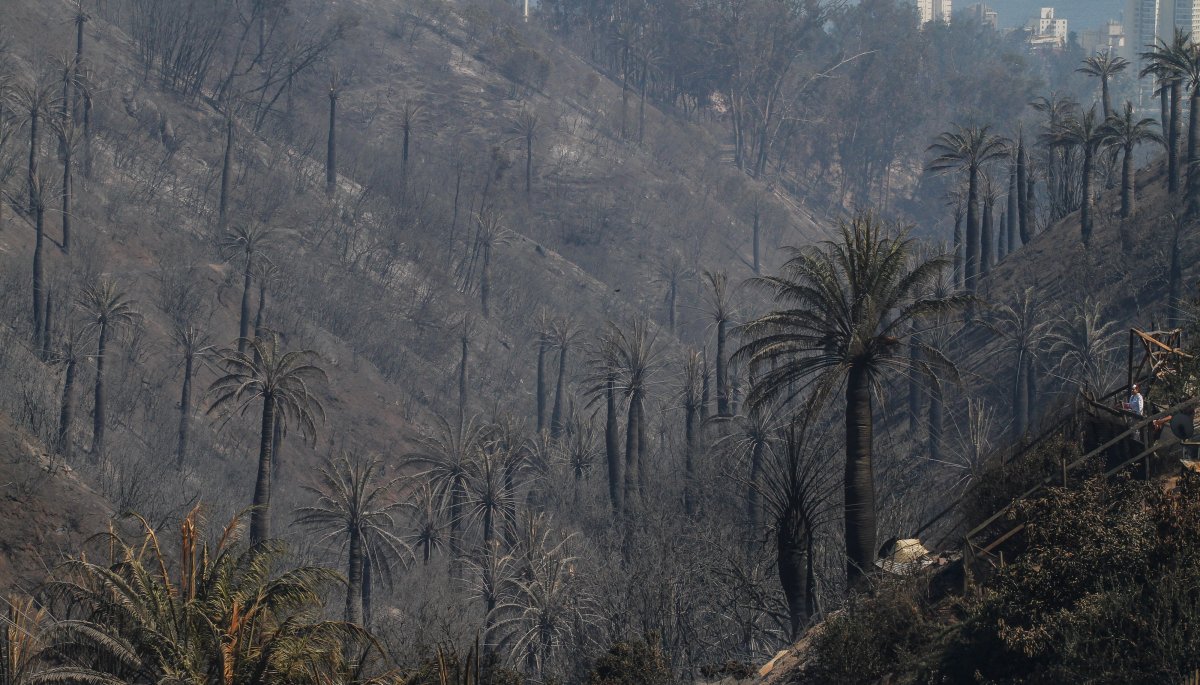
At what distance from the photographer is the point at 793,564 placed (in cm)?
2764

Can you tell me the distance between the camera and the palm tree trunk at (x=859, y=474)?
2758 centimetres

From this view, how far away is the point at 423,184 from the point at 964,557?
10195 centimetres

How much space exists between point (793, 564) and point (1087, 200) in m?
41.4

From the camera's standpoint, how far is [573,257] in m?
119

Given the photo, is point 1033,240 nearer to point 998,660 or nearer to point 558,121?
point 998,660

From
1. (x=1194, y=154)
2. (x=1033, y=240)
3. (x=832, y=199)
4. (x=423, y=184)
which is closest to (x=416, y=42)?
(x=423, y=184)

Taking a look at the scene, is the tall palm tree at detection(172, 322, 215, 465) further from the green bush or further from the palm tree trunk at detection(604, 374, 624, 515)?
the green bush

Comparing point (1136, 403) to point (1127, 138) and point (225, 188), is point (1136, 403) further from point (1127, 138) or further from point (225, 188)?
point (225, 188)

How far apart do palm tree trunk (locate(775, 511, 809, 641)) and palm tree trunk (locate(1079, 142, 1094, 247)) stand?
39808 millimetres

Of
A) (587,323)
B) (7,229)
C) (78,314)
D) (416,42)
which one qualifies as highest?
(416,42)

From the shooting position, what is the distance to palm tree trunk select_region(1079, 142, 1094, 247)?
60.0 meters

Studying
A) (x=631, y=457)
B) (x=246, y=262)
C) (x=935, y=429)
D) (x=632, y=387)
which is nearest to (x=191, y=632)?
(x=632, y=387)

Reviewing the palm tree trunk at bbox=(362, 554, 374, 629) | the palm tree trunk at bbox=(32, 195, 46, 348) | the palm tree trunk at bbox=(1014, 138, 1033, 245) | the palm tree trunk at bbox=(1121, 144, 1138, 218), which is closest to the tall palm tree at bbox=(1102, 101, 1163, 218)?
the palm tree trunk at bbox=(1121, 144, 1138, 218)

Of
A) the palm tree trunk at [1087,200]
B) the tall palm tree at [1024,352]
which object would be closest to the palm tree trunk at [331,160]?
the palm tree trunk at [1087,200]
